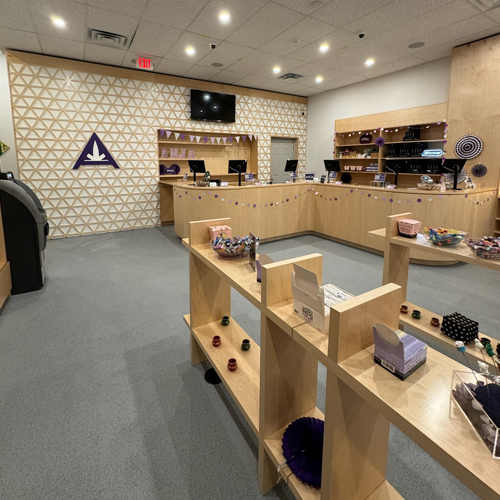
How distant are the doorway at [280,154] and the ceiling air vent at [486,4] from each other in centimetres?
542

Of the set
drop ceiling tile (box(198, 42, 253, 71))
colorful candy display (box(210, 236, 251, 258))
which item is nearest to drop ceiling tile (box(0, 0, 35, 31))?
drop ceiling tile (box(198, 42, 253, 71))

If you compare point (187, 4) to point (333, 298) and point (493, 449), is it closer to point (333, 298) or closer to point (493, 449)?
point (333, 298)

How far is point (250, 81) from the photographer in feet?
25.2

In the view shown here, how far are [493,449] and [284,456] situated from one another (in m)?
0.87

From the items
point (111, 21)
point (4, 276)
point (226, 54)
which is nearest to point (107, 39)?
point (111, 21)

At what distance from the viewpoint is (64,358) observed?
2.53 m

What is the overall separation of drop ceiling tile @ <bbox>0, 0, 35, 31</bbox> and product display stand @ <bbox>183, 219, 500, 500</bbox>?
440 centimetres

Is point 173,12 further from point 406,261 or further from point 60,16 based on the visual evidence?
point 406,261

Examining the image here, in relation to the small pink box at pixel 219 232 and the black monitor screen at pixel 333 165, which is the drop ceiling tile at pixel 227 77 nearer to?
the black monitor screen at pixel 333 165

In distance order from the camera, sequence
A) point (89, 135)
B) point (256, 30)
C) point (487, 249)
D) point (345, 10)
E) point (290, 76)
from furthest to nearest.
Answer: point (290, 76)
point (89, 135)
point (256, 30)
point (345, 10)
point (487, 249)

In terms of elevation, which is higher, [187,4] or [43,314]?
[187,4]

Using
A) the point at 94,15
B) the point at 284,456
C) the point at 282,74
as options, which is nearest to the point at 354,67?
the point at 282,74

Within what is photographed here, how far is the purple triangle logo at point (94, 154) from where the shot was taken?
21.2ft

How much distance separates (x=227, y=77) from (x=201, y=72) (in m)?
0.65
